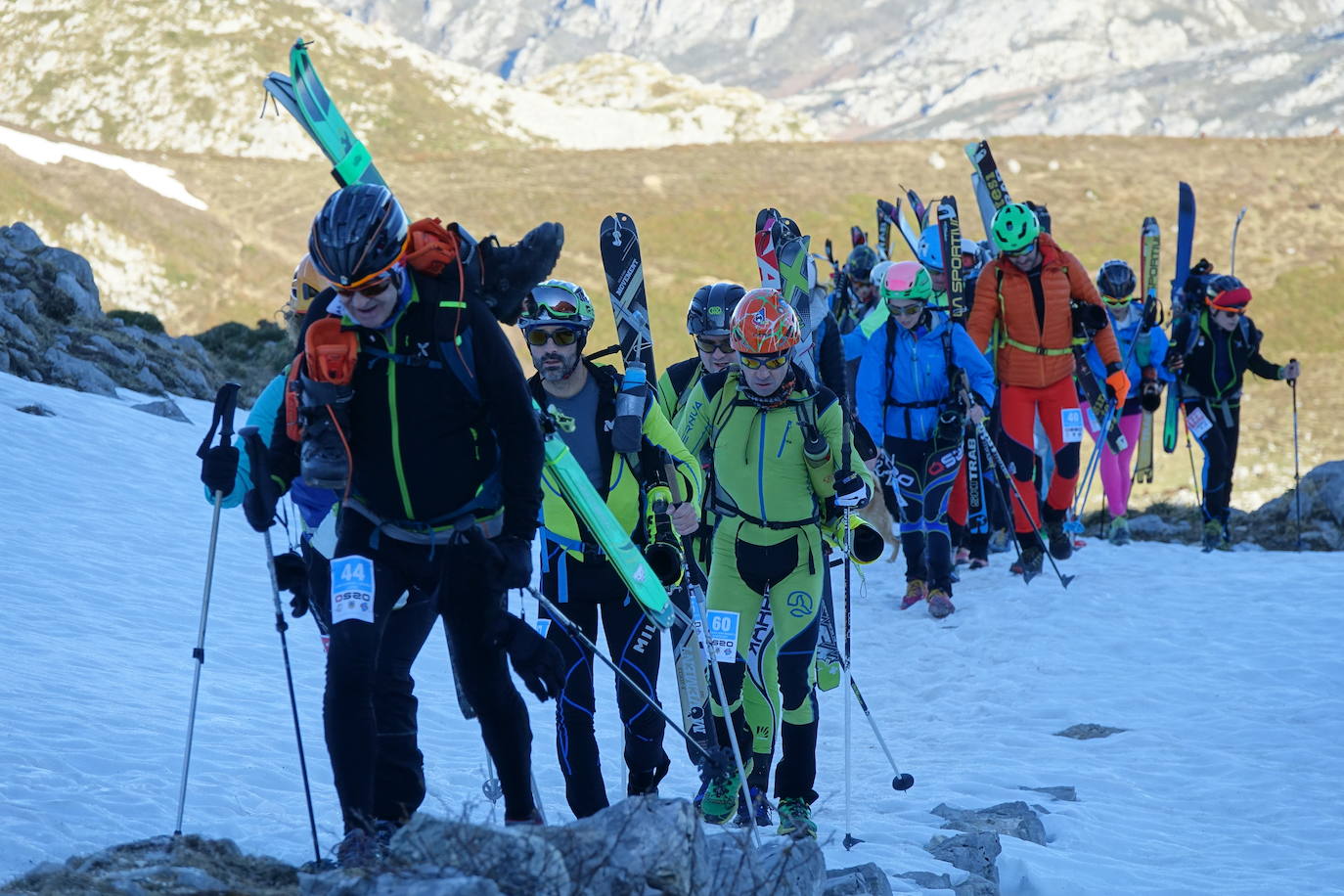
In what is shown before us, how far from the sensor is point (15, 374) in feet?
59.7

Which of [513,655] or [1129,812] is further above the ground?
[513,655]

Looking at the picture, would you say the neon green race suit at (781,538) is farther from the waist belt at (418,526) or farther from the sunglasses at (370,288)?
the sunglasses at (370,288)

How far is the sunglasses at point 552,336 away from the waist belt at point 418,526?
1628 mm

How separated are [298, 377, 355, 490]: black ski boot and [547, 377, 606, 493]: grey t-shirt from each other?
168cm

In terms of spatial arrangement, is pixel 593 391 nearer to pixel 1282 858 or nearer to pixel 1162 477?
pixel 1282 858

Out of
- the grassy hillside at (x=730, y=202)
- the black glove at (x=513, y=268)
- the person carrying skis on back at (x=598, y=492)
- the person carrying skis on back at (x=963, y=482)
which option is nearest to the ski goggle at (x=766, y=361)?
the person carrying skis on back at (x=598, y=492)

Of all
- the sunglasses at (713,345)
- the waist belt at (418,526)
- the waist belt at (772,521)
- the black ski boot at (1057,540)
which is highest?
the sunglasses at (713,345)

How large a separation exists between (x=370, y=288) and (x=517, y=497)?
0.94m

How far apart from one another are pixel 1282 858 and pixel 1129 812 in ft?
3.09

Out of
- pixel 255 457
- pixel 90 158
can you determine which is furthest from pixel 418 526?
pixel 90 158

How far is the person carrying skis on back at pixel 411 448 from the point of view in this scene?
5.02m

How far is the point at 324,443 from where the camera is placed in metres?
5.32

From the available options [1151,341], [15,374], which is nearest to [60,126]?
[15,374]

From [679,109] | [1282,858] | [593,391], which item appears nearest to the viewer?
[593,391]
